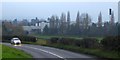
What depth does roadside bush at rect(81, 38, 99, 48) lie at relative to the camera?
39766 millimetres

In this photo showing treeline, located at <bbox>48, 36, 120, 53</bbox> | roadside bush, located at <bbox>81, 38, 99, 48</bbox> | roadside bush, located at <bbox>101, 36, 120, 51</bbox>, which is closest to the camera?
roadside bush, located at <bbox>101, 36, 120, 51</bbox>

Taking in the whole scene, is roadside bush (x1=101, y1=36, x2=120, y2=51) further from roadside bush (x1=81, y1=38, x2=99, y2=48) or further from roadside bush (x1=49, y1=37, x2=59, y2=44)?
roadside bush (x1=49, y1=37, x2=59, y2=44)

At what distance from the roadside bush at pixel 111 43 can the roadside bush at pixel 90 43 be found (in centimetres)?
400

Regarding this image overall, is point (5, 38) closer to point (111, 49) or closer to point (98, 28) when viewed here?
point (98, 28)

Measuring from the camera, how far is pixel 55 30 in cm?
7631

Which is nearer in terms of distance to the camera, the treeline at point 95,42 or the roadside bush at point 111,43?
the roadside bush at point 111,43

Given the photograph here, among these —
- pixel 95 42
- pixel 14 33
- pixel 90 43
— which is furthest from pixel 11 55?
pixel 14 33

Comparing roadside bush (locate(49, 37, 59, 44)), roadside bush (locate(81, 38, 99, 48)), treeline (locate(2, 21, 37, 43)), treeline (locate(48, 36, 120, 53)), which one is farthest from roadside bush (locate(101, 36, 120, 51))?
treeline (locate(2, 21, 37, 43))

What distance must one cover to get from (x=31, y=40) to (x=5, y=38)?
431 inches

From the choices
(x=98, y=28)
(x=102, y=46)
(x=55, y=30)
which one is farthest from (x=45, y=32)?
(x=102, y=46)

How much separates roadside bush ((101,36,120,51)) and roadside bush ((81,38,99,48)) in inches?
157

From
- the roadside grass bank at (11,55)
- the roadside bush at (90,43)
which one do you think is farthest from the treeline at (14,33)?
the roadside grass bank at (11,55)

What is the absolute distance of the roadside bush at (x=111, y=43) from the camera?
3158cm

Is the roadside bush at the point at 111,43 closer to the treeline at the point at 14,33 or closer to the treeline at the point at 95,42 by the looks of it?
the treeline at the point at 95,42
